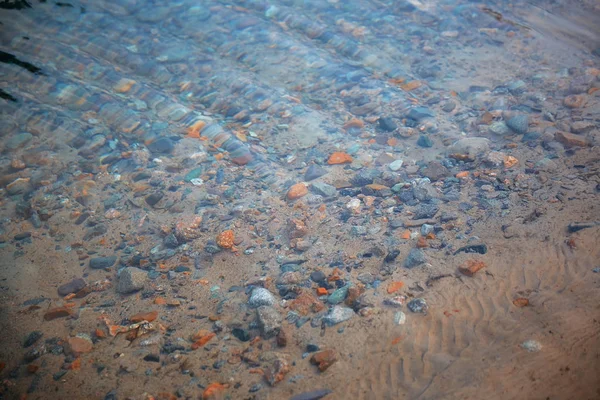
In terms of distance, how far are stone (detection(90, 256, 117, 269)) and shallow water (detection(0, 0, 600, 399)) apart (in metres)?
0.06

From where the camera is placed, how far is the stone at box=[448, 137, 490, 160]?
4.62 m

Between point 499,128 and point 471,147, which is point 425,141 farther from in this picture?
point 499,128

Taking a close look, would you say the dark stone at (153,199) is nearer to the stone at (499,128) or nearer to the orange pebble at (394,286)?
the orange pebble at (394,286)

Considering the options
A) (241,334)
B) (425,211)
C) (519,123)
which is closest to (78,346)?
(241,334)

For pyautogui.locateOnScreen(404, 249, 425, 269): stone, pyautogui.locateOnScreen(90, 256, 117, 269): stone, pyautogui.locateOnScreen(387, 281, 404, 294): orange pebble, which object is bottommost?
pyautogui.locateOnScreen(90, 256, 117, 269): stone

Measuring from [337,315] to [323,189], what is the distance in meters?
1.71

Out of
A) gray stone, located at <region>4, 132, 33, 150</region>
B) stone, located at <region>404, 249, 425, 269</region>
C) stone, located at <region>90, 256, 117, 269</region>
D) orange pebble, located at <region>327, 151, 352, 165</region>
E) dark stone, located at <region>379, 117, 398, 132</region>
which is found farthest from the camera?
dark stone, located at <region>379, 117, 398, 132</region>

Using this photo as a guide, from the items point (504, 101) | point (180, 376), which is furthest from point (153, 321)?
point (504, 101)

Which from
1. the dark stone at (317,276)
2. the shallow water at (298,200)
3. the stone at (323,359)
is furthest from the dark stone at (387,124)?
the stone at (323,359)

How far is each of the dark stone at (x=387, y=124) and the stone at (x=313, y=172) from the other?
1.18 m

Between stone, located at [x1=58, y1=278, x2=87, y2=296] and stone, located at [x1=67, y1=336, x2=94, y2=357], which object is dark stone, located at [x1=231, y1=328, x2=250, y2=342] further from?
stone, located at [x1=58, y1=278, x2=87, y2=296]

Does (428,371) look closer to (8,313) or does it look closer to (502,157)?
(502,157)

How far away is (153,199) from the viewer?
451 cm

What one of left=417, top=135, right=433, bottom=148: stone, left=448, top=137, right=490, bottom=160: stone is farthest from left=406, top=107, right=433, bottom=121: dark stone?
left=448, top=137, right=490, bottom=160: stone
